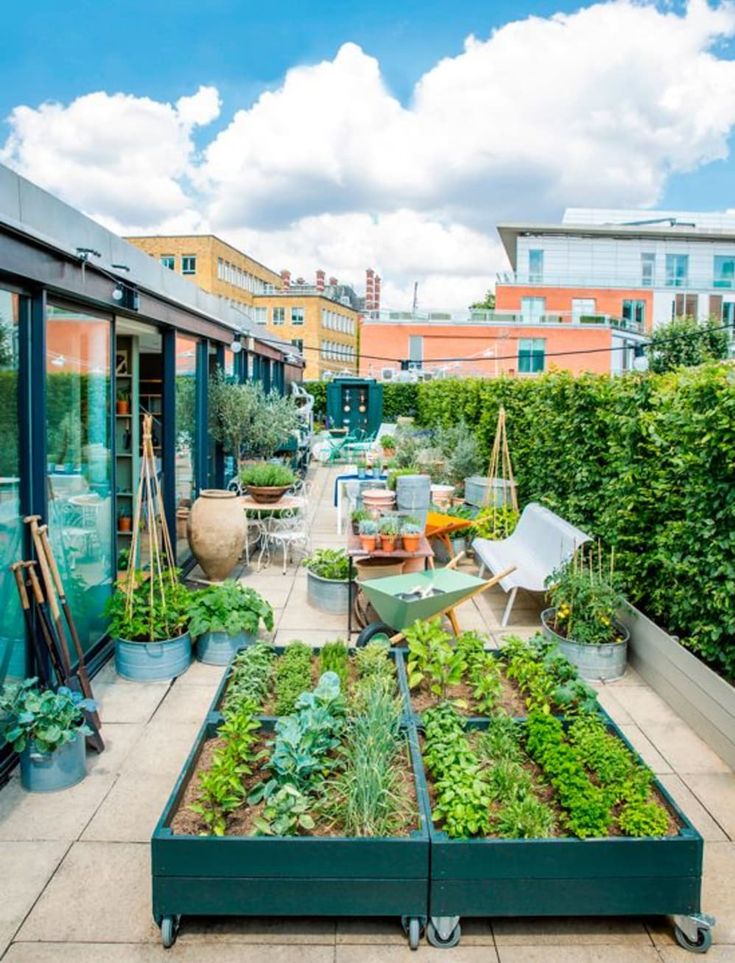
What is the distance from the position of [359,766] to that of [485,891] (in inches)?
24.3

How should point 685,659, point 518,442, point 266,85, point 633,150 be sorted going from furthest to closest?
point 633,150, point 518,442, point 266,85, point 685,659

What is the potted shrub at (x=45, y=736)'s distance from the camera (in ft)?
11.4

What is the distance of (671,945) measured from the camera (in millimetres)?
2652

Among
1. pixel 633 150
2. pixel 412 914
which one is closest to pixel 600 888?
pixel 412 914

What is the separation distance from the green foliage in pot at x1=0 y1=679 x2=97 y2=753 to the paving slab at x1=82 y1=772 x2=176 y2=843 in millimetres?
334

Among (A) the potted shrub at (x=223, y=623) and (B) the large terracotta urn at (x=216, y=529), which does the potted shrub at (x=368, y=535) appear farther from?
(B) the large terracotta urn at (x=216, y=529)

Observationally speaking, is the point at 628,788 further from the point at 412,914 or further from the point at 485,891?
the point at 412,914

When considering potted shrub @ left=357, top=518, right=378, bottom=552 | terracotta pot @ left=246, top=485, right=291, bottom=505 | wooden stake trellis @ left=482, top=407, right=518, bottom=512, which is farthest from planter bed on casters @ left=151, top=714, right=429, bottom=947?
wooden stake trellis @ left=482, top=407, right=518, bottom=512

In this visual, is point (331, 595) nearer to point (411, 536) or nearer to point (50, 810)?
point (411, 536)

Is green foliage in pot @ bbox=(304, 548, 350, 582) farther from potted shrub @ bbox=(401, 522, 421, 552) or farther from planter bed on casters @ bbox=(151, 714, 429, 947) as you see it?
planter bed on casters @ bbox=(151, 714, 429, 947)

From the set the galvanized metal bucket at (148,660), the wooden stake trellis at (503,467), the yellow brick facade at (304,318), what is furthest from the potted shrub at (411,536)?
the yellow brick facade at (304,318)

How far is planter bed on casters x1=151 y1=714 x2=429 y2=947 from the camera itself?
259cm

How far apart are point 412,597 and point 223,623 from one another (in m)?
1.32

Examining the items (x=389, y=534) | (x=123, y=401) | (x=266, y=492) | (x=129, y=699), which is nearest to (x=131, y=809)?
(x=129, y=699)
